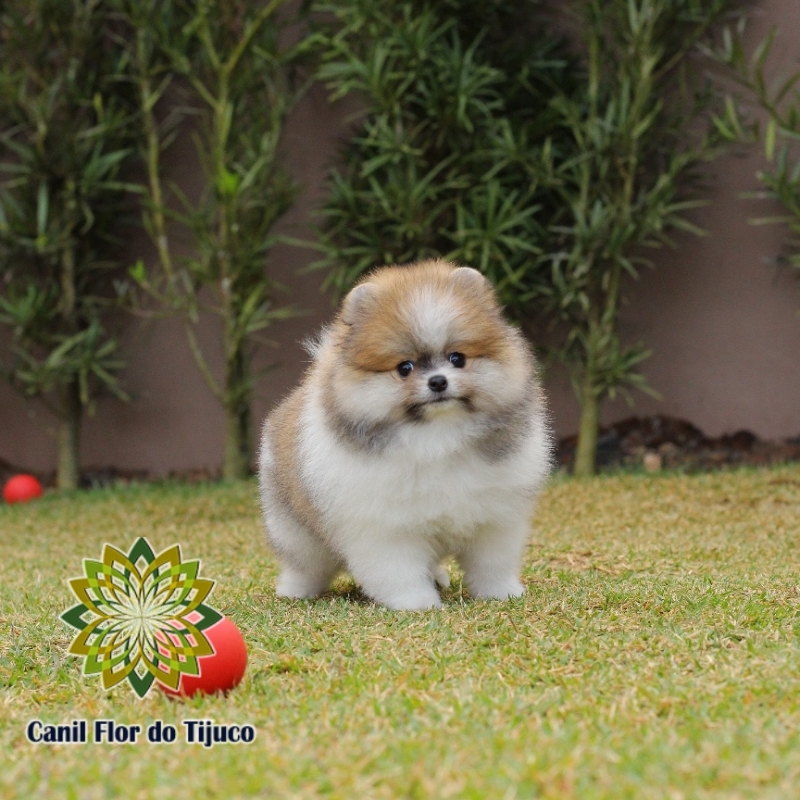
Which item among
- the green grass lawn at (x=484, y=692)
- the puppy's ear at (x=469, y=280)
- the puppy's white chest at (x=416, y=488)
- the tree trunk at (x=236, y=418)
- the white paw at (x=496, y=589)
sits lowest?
the tree trunk at (x=236, y=418)

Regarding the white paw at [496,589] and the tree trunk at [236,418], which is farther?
the tree trunk at [236,418]

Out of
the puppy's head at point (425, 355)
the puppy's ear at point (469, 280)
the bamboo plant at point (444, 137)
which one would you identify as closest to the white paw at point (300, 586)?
the puppy's head at point (425, 355)

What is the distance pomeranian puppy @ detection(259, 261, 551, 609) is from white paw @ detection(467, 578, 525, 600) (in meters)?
0.05

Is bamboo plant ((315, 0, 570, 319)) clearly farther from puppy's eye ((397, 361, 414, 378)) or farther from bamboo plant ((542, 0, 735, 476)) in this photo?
puppy's eye ((397, 361, 414, 378))

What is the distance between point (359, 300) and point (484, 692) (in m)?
1.16

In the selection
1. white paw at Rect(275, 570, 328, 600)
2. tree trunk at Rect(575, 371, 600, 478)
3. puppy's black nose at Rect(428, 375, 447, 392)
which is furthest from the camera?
tree trunk at Rect(575, 371, 600, 478)

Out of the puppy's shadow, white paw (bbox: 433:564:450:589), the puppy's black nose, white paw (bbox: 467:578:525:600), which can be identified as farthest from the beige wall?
the puppy's black nose

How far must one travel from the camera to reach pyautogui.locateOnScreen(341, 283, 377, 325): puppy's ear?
2.96 meters

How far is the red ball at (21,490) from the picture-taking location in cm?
646

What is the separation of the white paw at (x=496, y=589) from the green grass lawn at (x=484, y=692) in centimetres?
→ 7

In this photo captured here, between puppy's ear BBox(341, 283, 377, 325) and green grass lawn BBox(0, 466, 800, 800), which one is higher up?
puppy's ear BBox(341, 283, 377, 325)

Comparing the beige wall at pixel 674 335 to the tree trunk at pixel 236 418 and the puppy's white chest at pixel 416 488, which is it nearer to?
the tree trunk at pixel 236 418

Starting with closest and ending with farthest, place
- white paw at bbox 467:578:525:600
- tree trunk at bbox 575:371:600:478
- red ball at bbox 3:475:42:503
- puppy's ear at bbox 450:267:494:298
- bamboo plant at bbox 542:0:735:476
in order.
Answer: puppy's ear at bbox 450:267:494:298
white paw at bbox 467:578:525:600
bamboo plant at bbox 542:0:735:476
tree trunk at bbox 575:371:600:478
red ball at bbox 3:475:42:503

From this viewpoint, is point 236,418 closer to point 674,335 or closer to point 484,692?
point 674,335
